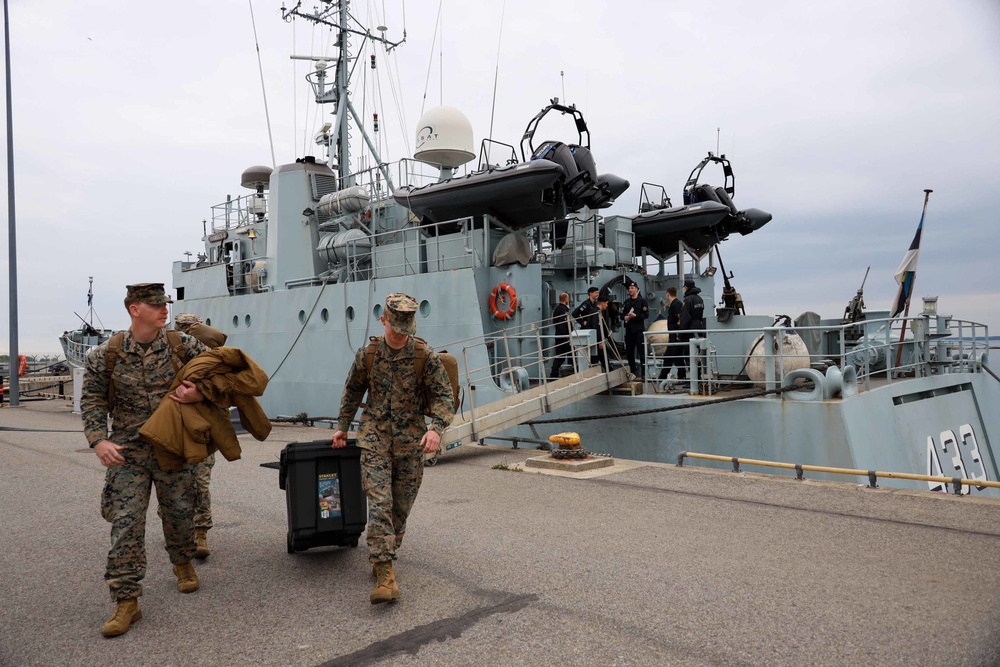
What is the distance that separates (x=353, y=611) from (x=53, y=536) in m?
2.89

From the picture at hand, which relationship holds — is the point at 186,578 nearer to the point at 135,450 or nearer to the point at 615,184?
the point at 135,450

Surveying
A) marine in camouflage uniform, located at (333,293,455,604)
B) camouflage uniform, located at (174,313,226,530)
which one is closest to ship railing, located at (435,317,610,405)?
camouflage uniform, located at (174,313,226,530)

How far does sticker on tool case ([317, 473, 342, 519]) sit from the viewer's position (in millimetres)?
4230

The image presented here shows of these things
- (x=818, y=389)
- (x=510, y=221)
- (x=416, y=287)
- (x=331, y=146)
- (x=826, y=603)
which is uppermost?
(x=331, y=146)

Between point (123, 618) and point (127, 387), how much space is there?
111cm

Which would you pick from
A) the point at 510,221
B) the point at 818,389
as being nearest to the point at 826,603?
the point at 818,389

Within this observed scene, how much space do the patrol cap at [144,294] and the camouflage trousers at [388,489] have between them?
1340 mm

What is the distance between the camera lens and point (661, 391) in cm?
943

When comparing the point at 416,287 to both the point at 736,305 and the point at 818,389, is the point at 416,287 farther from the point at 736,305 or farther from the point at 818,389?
the point at 818,389

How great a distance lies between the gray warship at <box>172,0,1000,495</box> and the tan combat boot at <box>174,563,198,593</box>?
13.7 feet

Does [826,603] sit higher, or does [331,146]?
[331,146]

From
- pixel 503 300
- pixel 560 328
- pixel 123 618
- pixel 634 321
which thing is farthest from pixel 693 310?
pixel 123 618

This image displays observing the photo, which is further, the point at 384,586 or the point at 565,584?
the point at 565,584

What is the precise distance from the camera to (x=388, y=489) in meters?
3.80
